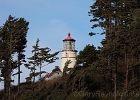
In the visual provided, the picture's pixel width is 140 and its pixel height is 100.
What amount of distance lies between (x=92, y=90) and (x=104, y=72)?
196 cm

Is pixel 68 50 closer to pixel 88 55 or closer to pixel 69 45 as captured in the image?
pixel 69 45

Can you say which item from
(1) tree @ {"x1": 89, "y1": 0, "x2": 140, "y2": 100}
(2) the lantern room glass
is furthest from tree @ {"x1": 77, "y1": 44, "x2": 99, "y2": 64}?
(2) the lantern room glass

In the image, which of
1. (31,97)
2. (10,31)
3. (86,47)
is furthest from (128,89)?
(10,31)

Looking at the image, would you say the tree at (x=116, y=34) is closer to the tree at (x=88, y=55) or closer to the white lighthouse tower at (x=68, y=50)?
the tree at (x=88, y=55)

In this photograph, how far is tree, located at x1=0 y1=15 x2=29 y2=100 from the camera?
31516mm

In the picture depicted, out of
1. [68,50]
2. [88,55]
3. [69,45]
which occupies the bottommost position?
[88,55]

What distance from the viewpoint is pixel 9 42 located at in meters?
32.3

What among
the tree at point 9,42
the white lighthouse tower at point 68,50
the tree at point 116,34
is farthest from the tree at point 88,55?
the white lighthouse tower at point 68,50

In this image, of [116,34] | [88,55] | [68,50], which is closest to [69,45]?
[68,50]

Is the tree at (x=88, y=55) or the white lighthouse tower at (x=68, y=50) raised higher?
the white lighthouse tower at (x=68, y=50)

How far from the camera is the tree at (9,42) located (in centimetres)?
3152

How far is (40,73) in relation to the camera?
96.7 feet

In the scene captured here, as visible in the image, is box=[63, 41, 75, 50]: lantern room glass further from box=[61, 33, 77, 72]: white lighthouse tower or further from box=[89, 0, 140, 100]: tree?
box=[89, 0, 140, 100]: tree

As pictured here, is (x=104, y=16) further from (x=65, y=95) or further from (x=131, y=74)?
(x=65, y=95)
